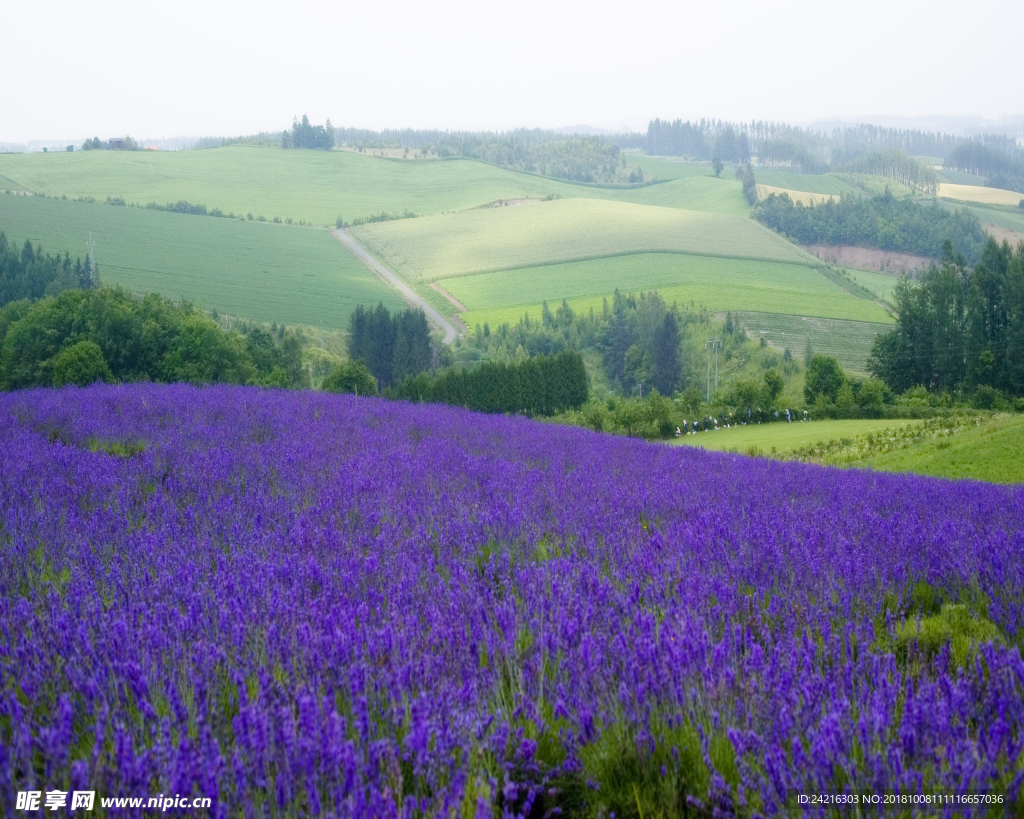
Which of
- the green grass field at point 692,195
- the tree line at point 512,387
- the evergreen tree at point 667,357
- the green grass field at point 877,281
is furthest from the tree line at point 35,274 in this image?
the green grass field at point 692,195

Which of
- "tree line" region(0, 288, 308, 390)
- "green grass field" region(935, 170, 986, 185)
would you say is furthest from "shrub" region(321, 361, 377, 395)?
"green grass field" region(935, 170, 986, 185)

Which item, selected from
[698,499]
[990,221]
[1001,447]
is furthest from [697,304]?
[698,499]

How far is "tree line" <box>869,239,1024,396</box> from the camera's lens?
51.8m

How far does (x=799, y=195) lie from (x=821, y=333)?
60404mm

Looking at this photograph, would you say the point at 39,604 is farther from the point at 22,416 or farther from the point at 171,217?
the point at 171,217

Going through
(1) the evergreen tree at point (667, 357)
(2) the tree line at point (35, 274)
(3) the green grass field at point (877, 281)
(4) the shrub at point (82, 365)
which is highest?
(3) the green grass field at point (877, 281)

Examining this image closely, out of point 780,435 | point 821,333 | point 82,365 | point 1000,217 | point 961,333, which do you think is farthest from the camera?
point 1000,217

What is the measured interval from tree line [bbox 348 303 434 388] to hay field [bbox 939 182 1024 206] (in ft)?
322

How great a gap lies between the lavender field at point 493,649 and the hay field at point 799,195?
11777cm

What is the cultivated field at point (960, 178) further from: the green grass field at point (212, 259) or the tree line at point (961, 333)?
the green grass field at point (212, 259)

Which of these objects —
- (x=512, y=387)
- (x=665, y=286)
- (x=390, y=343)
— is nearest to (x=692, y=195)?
(x=665, y=286)

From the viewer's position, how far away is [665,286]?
78812 mm

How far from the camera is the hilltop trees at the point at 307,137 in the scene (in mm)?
141250

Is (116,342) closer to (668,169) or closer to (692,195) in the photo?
(692,195)
